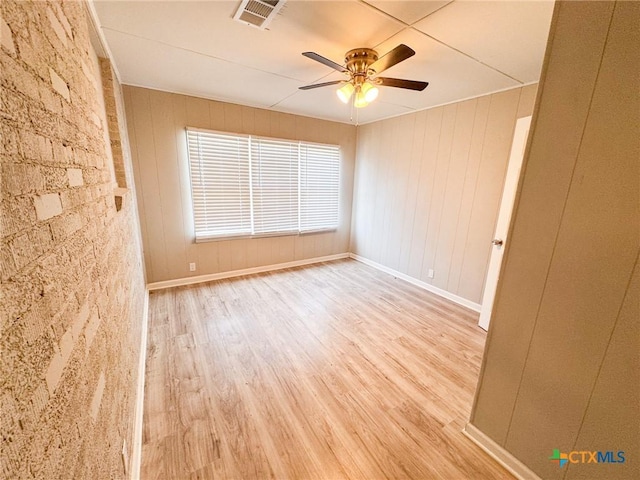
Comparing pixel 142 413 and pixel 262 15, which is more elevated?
pixel 262 15

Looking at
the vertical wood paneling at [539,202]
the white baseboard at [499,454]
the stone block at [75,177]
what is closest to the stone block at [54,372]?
the stone block at [75,177]

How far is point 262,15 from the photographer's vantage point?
1.60 meters

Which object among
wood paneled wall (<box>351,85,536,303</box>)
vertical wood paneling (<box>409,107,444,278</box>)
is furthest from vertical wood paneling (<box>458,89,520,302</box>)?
vertical wood paneling (<box>409,107,444,278</box>)

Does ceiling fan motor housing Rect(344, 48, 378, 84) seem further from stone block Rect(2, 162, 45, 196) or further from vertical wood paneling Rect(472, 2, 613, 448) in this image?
stone block Rect(2, 162, 45, 196)

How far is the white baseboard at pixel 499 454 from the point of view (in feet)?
4.26

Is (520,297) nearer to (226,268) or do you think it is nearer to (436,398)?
Result: (436,398)

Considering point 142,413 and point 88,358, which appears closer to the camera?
point 88,358

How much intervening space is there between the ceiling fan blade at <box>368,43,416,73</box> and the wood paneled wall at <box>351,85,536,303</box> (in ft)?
5.45

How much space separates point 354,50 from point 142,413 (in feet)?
9.41

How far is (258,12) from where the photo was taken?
1.58m

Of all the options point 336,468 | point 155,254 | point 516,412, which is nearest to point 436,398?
point 516,412

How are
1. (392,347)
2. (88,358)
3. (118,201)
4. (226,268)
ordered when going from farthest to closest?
(226,268) → (392,347) → (118,201) → (88,358)

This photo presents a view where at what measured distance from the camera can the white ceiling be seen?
1522 millimetres

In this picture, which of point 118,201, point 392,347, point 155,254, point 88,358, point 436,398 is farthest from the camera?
point 155,254
